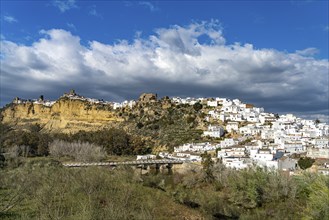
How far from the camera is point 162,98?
347 feet

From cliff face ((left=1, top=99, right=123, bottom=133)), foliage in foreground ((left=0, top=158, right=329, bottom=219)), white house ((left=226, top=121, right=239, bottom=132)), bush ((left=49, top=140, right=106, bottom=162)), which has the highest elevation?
cliff face ((left=1, top=99, right=123, bottom=133))

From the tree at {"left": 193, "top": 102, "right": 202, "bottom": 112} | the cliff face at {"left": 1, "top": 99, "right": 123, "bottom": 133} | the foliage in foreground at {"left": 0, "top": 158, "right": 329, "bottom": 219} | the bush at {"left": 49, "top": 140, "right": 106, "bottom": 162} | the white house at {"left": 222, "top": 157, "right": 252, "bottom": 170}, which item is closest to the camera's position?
the foliage in foreground at {"left": 0, "top": 158, "right": 329, "bottom": 219}

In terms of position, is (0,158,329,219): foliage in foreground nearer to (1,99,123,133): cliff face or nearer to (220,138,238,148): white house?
(220,138,238,148): white house

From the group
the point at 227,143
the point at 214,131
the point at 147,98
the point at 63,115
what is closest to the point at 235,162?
the point at 227,143

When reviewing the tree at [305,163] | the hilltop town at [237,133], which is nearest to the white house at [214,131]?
the hilltop town at [237,133]

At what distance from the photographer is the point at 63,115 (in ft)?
365

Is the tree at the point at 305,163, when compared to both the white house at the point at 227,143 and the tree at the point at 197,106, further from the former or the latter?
the tree at the point at 197,106

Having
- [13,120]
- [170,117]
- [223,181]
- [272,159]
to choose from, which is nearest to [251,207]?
[223,181]

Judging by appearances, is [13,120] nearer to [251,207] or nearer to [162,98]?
[162,98]

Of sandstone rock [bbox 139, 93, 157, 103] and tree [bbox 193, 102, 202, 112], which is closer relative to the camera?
tree [bbox 193, 102, 202, 112]

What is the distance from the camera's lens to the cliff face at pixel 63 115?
104 metres

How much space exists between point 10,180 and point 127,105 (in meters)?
91.9

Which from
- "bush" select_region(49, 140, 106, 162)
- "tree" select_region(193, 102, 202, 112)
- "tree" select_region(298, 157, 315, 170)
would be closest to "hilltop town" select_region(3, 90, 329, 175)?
"tree" select_region(193, 102, 202, 112)

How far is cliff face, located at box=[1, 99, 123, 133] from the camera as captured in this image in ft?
342
